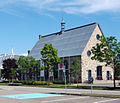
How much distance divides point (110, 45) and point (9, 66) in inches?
1642

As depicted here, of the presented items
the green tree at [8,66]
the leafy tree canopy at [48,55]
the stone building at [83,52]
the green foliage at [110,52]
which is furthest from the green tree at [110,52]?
the green tree at [8,66]

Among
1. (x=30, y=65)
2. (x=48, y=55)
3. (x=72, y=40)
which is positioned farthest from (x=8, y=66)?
(x=48, y=55)

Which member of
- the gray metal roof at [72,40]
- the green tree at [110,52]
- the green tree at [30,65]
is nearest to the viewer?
the green tree at [110,52]

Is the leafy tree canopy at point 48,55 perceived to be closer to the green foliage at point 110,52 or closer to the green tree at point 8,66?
the green foliage at point 110,52

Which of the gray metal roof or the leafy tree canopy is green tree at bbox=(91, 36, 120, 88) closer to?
the leafy tree canopy

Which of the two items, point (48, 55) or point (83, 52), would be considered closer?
point (48, 55)

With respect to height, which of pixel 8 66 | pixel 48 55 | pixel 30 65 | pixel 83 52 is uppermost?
pixel 83 52

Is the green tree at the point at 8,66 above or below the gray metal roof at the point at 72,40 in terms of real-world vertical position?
below

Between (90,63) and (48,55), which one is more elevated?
(48,55)

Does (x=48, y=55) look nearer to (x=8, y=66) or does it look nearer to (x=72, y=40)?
(x=72, y=40)

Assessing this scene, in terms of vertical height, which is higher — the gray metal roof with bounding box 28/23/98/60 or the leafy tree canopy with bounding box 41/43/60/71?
the gray metal roof with bounding box 28/23/98/60

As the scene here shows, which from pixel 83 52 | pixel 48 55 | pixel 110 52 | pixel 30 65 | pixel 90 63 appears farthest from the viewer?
pixel 30 65

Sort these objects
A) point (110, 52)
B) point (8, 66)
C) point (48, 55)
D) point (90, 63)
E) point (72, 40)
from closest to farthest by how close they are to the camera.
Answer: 1. point (110, 52)
2. point (48, 55)
3. point (90, 63)
4. point (72, 40)
5. point (8, 66)

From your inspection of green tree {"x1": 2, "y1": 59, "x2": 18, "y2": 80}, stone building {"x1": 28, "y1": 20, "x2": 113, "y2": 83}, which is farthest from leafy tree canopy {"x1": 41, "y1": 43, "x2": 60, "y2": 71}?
green tree {"x1": 2, "y1": 59, "x2": 18, "y2": 80}
